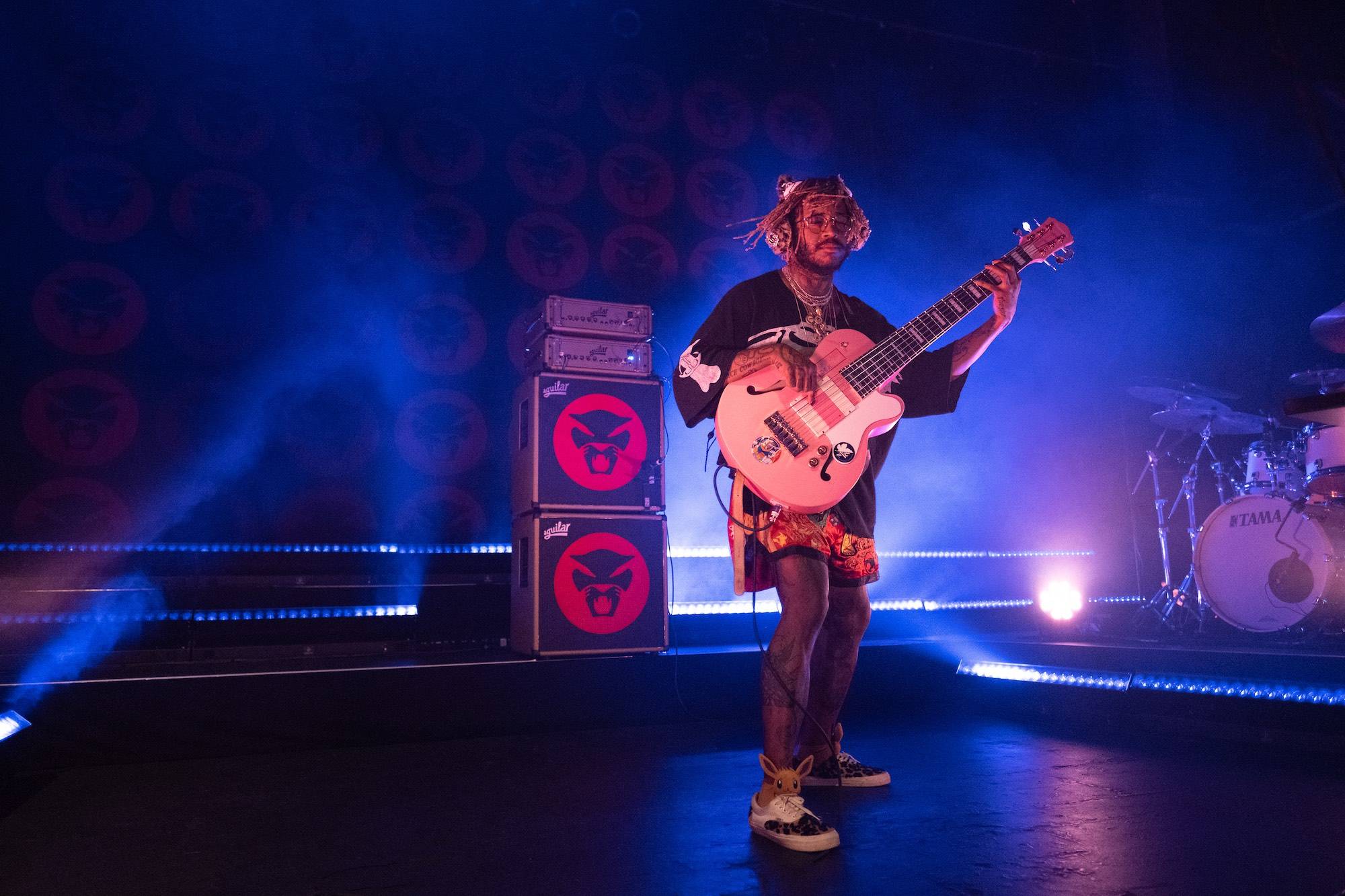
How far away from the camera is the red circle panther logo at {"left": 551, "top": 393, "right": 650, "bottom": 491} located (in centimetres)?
370

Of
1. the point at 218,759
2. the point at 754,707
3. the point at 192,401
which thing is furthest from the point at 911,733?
the point at 192,401

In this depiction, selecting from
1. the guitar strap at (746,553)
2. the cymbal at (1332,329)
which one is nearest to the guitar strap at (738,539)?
the guitar strap at (746,553)

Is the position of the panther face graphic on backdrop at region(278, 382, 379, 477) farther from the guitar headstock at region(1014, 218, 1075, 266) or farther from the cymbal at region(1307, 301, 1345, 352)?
the cymbal at region(1307, 301, 1345, 352)

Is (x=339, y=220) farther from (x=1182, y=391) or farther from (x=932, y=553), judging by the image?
(x=1182, y=391)

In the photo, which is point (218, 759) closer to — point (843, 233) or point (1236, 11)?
point (843, 233)

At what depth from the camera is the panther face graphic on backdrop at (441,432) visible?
178 inches

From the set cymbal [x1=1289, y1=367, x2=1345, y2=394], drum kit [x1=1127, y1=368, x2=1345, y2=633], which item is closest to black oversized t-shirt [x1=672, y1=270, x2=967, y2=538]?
drum kit [x1=1127, y1=368, x2=1345, y2=633]

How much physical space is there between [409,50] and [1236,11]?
5176 millimetres

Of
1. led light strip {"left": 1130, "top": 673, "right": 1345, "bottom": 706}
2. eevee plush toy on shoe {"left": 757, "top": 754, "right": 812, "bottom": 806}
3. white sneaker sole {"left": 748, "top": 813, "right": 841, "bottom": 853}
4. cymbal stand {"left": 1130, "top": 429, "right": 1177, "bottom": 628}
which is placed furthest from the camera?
cymbal stand {"left": 1130, "top": 429, "right": 1177, "bottom": 628}

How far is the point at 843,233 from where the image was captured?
7.86ft

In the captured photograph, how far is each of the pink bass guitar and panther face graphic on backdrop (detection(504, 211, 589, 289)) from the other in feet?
9.65

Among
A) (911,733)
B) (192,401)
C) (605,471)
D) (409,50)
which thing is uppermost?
(409,50)

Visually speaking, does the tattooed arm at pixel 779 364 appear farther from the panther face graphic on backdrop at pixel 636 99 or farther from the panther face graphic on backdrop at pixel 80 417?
the panther face graphic on backdrop at pixel 636 99

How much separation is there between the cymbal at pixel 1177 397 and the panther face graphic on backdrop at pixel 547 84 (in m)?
3.68
